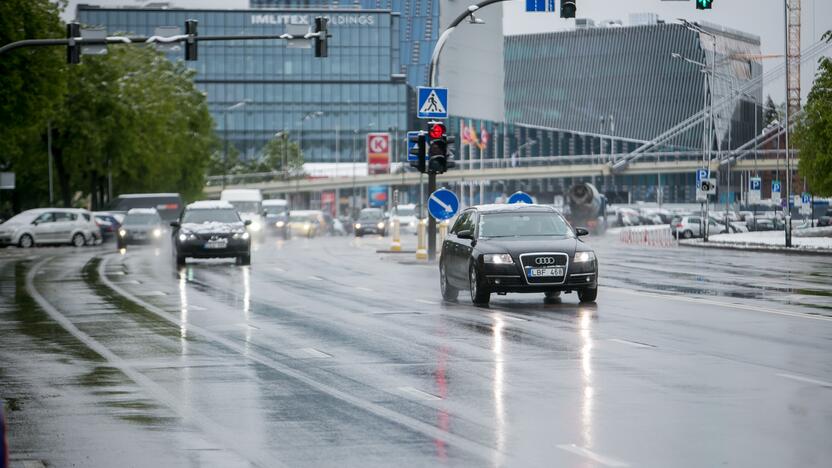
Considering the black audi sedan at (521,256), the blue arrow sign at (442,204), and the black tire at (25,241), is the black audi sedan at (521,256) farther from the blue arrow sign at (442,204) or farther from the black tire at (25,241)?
the black tire at (25,241)

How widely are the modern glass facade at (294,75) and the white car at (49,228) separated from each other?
9735cm

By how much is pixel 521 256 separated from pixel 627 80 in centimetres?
15977

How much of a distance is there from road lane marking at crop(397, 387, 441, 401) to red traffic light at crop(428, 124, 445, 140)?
27.3 metres

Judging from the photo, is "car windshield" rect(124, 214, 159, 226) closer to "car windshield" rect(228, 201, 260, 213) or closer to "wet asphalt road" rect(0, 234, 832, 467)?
"car windshield" rect(228, 201, 260, 213)

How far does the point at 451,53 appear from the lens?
175 metres

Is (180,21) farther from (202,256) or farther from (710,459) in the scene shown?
(710,459)

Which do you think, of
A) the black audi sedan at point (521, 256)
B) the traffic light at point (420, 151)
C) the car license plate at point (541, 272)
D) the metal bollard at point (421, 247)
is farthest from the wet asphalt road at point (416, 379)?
the metal bollard at point (421, 247)

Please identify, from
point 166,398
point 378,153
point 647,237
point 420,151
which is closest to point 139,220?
point 420,151

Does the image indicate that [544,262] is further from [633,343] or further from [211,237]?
[211,237]

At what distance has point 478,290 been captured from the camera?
22.6m

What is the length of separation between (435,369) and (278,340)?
3754 mm

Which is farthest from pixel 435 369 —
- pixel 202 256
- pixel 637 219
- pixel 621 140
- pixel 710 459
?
pixel 621 140

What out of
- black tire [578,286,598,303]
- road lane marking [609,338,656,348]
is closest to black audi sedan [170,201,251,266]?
black tire [578,286,598,303]

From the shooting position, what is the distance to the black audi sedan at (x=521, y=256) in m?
22.2
